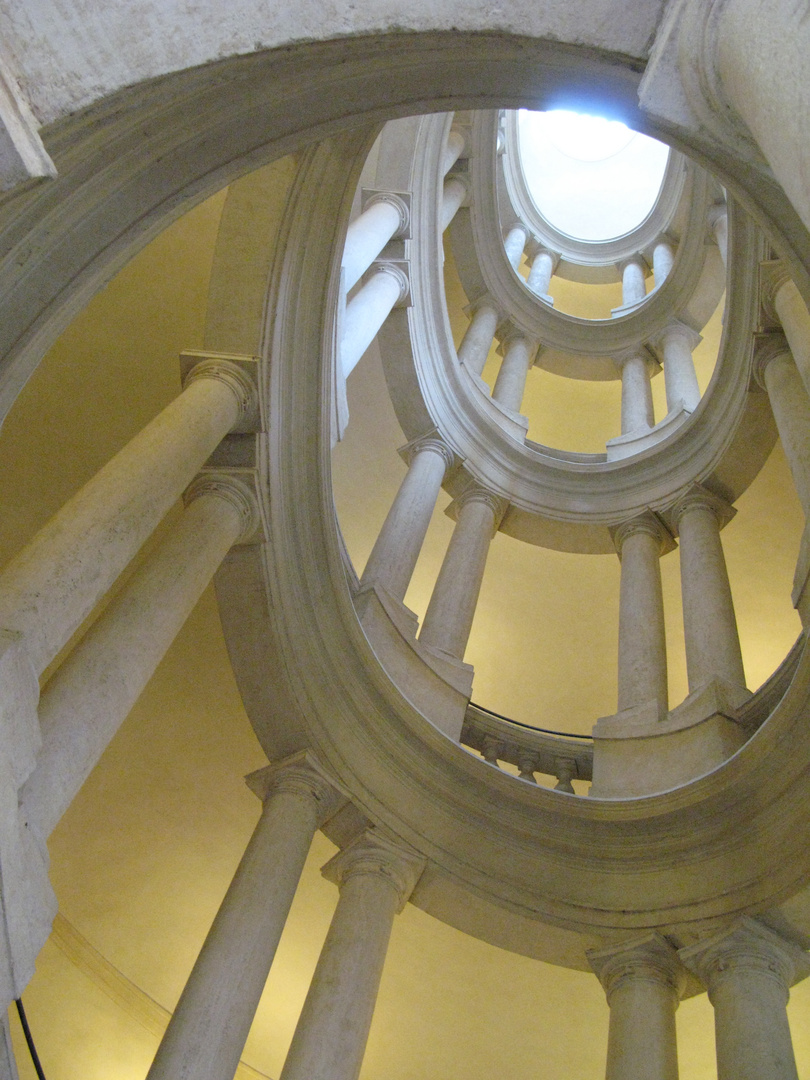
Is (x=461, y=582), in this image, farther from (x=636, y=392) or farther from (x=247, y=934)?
(x=636, y=392)

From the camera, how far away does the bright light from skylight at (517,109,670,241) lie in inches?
793

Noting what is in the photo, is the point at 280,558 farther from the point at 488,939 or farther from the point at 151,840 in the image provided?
the point at 151,840

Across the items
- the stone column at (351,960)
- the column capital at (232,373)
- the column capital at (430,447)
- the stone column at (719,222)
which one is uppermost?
the stone column at (719,222)

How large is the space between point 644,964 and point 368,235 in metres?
6.46

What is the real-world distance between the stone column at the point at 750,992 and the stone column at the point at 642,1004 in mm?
172

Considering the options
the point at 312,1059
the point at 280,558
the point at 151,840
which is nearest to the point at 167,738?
the point at 151,840


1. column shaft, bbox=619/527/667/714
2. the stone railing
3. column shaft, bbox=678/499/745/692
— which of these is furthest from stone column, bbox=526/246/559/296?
the stone railing

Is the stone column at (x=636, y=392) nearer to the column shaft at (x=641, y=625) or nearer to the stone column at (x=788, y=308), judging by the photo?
the column shaft at (x=641, y=625)

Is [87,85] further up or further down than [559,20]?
further down

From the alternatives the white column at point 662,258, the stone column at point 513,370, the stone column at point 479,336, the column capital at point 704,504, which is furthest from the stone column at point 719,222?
the column capital at point 704,504

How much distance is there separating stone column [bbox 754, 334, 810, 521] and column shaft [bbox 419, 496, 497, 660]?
10.2ft

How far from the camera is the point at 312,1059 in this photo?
532 centimetres

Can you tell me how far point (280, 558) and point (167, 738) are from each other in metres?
3.94

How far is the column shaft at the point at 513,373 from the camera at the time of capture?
40.6 ft
